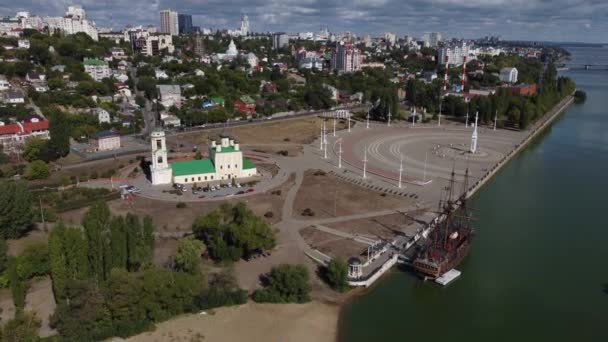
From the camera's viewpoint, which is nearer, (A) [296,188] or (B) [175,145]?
(A) [296,188]

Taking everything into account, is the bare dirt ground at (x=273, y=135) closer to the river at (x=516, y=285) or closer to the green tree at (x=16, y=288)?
the river at (x=516, y=285)

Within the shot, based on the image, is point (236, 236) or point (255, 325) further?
point (236, 236)

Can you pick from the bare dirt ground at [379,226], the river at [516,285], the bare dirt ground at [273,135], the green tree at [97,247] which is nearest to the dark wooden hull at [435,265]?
the river at [516,285]

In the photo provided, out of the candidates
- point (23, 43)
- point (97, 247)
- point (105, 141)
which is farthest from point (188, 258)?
point (23, 43)

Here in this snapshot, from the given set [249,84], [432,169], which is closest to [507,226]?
[432,169]

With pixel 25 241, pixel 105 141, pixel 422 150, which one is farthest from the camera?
pixel 422 150

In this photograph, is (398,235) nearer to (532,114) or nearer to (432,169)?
(432,169)

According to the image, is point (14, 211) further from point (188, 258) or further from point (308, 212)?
point (308, 212)
